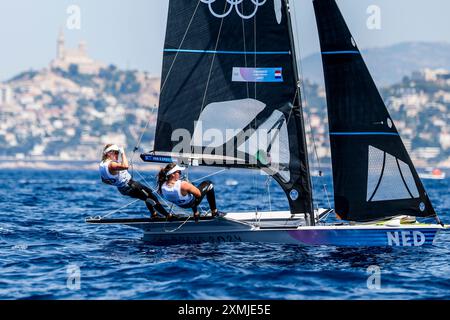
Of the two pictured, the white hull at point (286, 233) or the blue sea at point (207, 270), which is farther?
the white hull at point (286, 233)

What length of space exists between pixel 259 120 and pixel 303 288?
16.3 ft

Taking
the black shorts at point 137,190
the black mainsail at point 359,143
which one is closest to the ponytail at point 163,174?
the black shorts at point 137,190

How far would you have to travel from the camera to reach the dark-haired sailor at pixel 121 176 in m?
16.5

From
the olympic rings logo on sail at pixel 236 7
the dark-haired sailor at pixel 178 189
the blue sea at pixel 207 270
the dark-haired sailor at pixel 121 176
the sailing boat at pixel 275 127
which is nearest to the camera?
the blue sea at pixel 207 270

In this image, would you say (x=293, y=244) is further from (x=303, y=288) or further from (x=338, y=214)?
(x=303, y=288)

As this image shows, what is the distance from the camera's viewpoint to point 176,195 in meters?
16.1

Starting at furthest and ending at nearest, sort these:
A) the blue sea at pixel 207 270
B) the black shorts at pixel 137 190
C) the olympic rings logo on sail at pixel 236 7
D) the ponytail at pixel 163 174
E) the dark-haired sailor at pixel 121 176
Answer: the olympic rings logo on sail at pixel 236 7 → the black shorts at pixel 137 190 → the dark-haired sailor at pixel 121 176 → the ponytail at pixel 163 174 → the blue sea at pixel 207 270

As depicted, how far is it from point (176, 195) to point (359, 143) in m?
3.42

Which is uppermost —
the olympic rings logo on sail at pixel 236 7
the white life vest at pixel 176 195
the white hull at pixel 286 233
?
the olympic rings logo on sail at pixel 236 7

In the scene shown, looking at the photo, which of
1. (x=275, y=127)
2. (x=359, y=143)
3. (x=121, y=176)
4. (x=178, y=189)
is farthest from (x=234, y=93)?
(x=121, y=176)

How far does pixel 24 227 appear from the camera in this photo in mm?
20094

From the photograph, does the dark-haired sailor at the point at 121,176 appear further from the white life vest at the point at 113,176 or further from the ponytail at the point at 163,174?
the ponytail at the point at 163,174

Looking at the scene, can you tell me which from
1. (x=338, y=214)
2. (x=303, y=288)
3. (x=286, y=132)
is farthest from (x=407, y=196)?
(x=303, y=288)

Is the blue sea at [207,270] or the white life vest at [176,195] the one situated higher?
the white life vest at [176,195]
